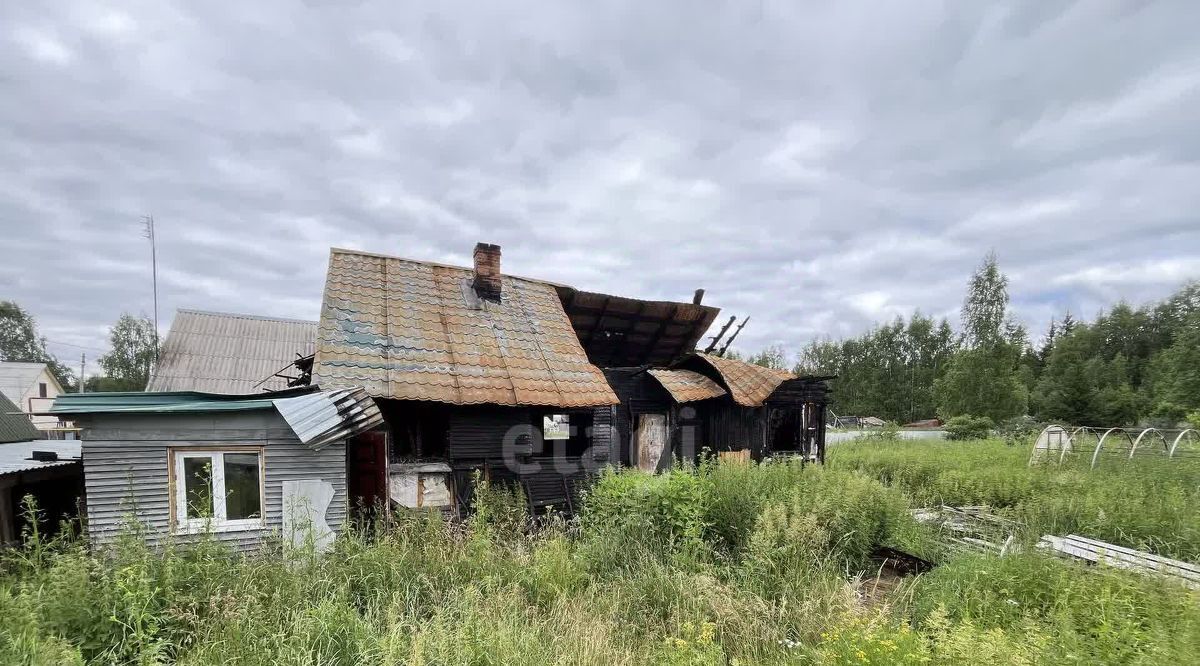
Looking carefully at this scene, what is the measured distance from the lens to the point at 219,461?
19.5 ft

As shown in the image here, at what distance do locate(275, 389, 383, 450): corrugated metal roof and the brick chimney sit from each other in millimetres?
4212

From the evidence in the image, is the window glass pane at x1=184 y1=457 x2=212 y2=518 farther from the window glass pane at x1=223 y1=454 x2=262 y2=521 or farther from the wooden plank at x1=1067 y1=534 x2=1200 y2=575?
the wooden plank at x1=1067 y1=534 x2=1200 y2=575

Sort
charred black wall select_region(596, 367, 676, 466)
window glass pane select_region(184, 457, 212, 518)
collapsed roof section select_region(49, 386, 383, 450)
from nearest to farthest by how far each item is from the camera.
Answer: collapsed roof section select_region(49, 386, 383, 450) → window glass pane select_region(184, 457, 212, 518) → charred black wall select_region(596, 367, 676, 466)

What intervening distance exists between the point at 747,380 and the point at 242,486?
11189mm

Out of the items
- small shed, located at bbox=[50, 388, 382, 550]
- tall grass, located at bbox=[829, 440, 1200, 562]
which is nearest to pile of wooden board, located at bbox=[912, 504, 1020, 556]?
tall grass, located at bbox=[829, 440, 1200, 562]

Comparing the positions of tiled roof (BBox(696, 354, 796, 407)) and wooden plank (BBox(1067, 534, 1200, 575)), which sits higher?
tiled roof (BBox(696, 354, 796, 407))

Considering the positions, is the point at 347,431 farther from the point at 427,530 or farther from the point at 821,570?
the point at 821,570

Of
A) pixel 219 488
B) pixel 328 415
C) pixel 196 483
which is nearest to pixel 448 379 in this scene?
pixel 328 415

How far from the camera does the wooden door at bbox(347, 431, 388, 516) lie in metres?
7.20

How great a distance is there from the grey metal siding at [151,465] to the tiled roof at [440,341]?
1.15 metres

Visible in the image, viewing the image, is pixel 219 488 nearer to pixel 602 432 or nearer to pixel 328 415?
pixel 328 415

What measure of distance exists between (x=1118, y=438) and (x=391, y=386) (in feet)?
67.9

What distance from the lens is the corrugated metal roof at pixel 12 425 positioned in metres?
11.2

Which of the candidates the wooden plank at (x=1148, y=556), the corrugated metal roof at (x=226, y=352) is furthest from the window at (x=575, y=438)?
the corrugated metal roof at (x=226, y=352)
